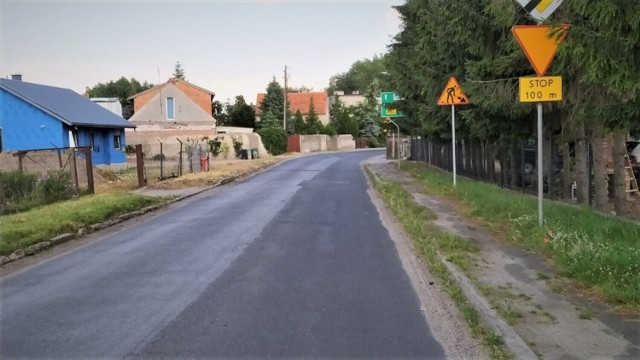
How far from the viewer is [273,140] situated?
Answer: 2291 inches

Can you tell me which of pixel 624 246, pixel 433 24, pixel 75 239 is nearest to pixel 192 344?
pixel 624 246

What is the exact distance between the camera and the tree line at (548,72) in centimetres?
736

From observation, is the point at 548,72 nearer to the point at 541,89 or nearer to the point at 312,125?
the point at 541,89

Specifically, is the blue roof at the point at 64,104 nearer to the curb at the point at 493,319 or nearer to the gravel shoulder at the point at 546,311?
the gravel shoulder at the point at 546,311

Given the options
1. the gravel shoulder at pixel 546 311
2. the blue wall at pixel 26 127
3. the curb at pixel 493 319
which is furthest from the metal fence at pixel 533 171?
the blue wall at pixel 26 127

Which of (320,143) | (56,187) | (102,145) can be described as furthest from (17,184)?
(320,143)

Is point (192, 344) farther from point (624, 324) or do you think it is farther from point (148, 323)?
point (624, 324)

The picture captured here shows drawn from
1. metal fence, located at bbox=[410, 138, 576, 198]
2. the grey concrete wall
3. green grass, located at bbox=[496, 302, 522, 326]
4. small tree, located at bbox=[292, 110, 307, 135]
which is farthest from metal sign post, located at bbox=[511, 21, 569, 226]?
small tree, located at bbox=[292, 110, 307, 135]

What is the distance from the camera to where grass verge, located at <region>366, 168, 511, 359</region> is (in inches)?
207

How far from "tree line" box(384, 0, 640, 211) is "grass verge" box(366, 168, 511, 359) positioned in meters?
2.76

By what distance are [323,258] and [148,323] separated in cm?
351

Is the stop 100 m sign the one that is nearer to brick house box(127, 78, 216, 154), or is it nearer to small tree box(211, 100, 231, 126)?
brick house box(127, 78, 216, 154)

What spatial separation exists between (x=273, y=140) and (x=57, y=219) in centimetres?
4632

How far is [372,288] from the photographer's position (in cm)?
708
